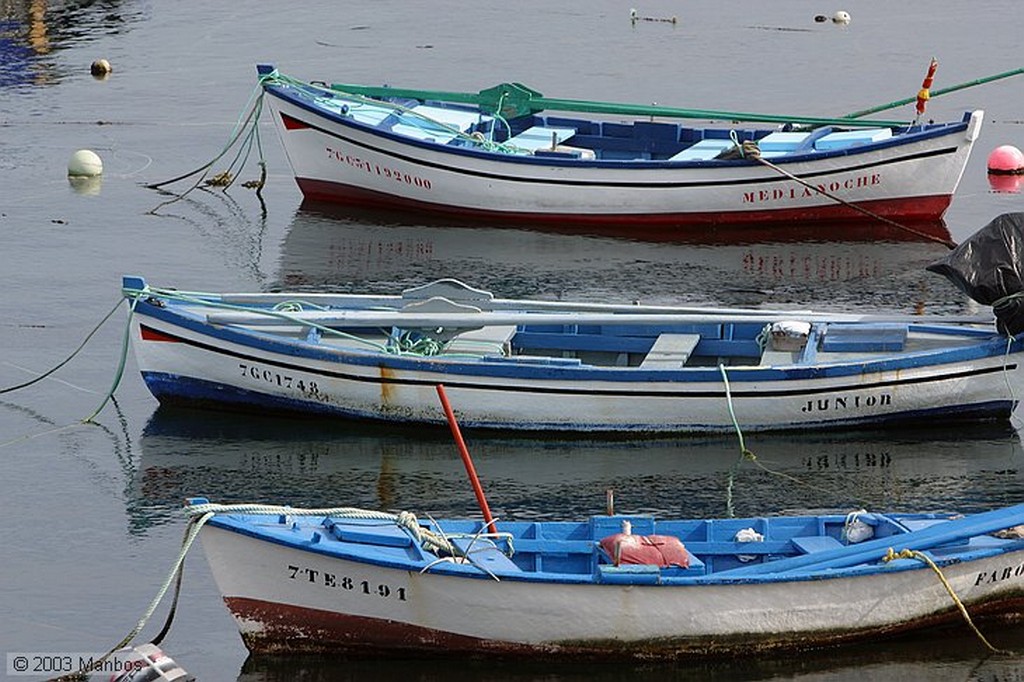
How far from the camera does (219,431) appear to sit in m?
17.7

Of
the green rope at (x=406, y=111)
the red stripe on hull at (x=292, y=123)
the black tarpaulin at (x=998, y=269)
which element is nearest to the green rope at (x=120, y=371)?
the black tarpaulin at (x=998, y=269)

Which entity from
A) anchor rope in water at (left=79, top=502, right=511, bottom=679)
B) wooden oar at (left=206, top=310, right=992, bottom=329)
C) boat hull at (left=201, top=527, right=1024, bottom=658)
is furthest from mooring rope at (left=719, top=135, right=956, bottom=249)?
anchor rope in water at (left=79, top=502, right=511, bottom=679)

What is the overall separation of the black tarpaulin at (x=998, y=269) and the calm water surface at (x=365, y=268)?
1.31 metres

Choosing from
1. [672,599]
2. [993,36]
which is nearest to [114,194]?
[672,599]

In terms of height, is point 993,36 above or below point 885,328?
above

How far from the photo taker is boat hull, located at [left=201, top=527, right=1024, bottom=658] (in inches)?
493

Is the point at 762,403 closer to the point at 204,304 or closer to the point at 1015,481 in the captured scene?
the point at 1015,481

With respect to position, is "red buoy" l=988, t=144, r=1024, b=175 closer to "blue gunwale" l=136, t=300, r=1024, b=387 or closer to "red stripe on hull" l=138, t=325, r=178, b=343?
"blue gunwale" l=136, t=300, r=1024, b=387

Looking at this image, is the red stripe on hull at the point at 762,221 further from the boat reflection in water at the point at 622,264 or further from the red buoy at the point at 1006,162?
the red buoy at the point at 1006,162

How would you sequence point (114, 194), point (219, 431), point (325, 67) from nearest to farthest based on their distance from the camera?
point (219, 431) → point (114, 194) → point (325, 67)

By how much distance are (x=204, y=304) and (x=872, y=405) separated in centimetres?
596

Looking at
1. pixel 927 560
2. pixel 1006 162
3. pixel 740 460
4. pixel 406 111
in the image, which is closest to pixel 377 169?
pixel 406 111

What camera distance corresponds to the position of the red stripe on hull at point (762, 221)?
2444 centimetres

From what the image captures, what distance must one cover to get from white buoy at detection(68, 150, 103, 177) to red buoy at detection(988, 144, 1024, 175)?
12.2 meters
